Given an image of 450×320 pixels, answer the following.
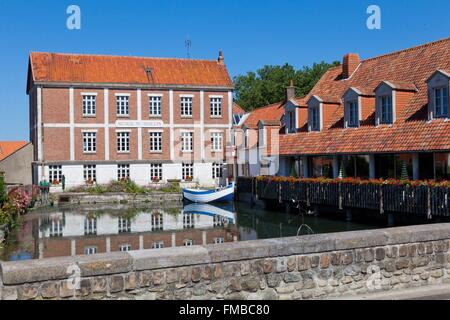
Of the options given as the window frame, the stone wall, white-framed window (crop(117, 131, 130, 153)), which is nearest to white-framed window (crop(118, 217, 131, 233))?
white-framed window (crop(117, 131, 130, 153))

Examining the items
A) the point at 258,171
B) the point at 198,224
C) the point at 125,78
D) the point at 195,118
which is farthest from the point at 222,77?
the point at 198,224

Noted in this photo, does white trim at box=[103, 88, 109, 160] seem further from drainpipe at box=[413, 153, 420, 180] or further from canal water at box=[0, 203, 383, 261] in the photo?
drainpipe at box=[413, 153, 420, 180]

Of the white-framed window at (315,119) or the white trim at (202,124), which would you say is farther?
the white trim at (202,124)

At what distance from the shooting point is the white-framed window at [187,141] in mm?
42675

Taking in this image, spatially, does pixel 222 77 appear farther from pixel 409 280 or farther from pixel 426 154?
pixel 409 280

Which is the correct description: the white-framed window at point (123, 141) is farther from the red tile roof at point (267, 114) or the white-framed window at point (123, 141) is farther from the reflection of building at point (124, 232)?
the reflection of building at point (124, 232)

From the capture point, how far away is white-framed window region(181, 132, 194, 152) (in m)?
42.7

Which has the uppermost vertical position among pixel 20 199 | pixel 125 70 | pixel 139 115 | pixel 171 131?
pixel 125 70

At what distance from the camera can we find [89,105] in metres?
40.6

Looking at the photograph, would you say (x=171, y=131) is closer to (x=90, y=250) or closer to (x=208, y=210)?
(x=208, y=210)

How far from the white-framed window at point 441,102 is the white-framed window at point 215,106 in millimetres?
24370

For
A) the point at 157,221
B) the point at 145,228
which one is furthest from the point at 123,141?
the point at 145,228

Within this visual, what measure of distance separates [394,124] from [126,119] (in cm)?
2371

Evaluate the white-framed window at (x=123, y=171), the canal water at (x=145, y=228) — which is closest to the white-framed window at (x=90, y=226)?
the canal water at (x=145, y=228)
